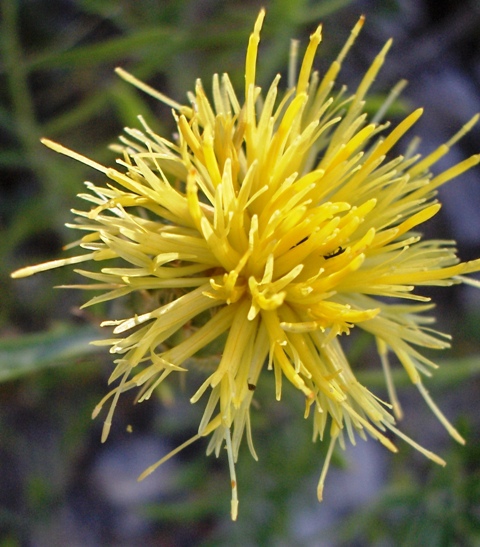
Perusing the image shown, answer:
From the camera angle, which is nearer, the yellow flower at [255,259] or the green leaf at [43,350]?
the yellow flower at [255,259]

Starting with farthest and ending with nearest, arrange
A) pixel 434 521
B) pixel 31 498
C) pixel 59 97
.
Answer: pixel 59 97 → pixel 31 498 → pixel 434 521

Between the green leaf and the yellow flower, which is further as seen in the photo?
the green leaf

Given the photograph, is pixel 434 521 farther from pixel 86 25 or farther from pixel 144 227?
pixel 86 25

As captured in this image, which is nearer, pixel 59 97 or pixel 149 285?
pixel 149 285

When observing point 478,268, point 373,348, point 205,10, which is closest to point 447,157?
point 373,348

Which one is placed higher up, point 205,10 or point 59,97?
point 205,10

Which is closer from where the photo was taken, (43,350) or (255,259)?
(255,259)

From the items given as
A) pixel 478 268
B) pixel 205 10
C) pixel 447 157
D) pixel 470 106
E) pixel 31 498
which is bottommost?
pixel 31 498

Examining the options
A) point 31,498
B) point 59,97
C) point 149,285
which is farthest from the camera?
point 59,97
